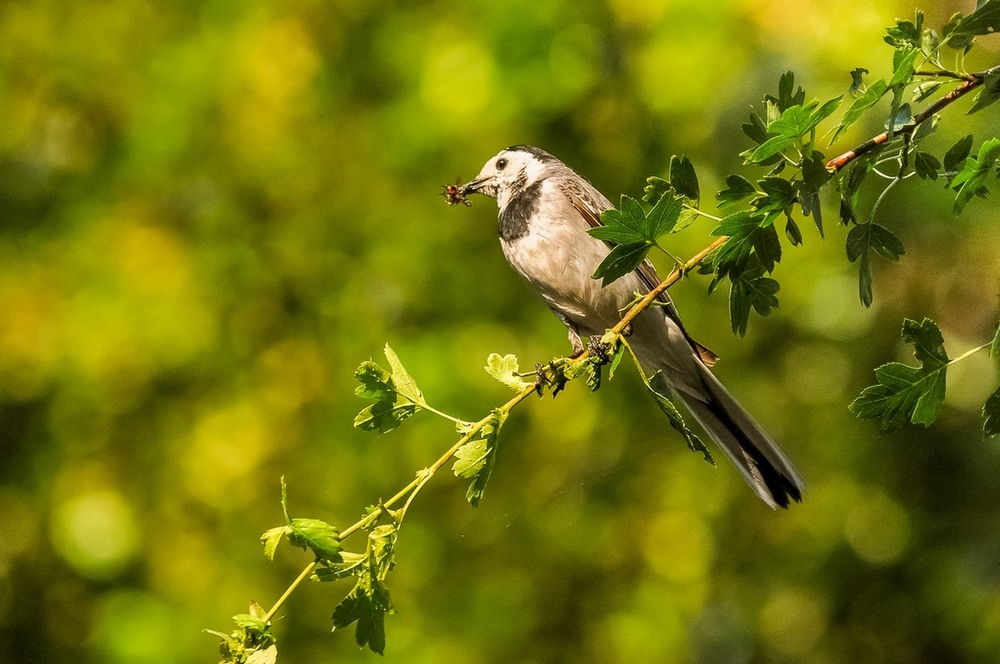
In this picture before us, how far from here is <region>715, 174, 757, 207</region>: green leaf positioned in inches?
47.9

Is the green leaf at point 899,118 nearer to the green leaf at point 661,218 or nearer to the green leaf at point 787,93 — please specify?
the green leaf at point 787,93

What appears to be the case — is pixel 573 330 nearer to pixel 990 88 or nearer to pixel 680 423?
pixel 680 423

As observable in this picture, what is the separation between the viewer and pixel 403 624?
5363 mm

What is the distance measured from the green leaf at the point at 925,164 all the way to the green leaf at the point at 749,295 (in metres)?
0.23

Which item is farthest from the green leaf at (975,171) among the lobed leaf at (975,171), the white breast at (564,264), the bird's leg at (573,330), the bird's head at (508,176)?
the bird's head at (508,176)

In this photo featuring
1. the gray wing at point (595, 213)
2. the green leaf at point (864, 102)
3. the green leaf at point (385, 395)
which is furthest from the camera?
the gray wing at point (595, 213)

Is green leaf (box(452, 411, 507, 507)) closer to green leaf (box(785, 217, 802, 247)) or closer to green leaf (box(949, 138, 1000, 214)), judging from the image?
green leaf (box(785, 217, 802, 247))

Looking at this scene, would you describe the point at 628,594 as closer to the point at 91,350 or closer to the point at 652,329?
the point at 91,350

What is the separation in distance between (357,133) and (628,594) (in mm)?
2716

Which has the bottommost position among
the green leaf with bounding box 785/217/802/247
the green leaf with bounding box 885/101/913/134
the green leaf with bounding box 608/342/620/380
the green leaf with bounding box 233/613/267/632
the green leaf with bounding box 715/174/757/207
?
the green leaf with bounding box 233/613/267/632

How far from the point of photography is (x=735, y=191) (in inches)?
48.4

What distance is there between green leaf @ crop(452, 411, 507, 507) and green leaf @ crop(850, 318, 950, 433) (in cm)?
41

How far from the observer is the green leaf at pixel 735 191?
1218 millimetres

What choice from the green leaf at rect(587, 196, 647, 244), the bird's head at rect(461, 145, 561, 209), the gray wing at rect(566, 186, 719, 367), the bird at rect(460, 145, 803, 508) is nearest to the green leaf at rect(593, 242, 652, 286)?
the green leaf at rect(587, 196, 647, 244)
